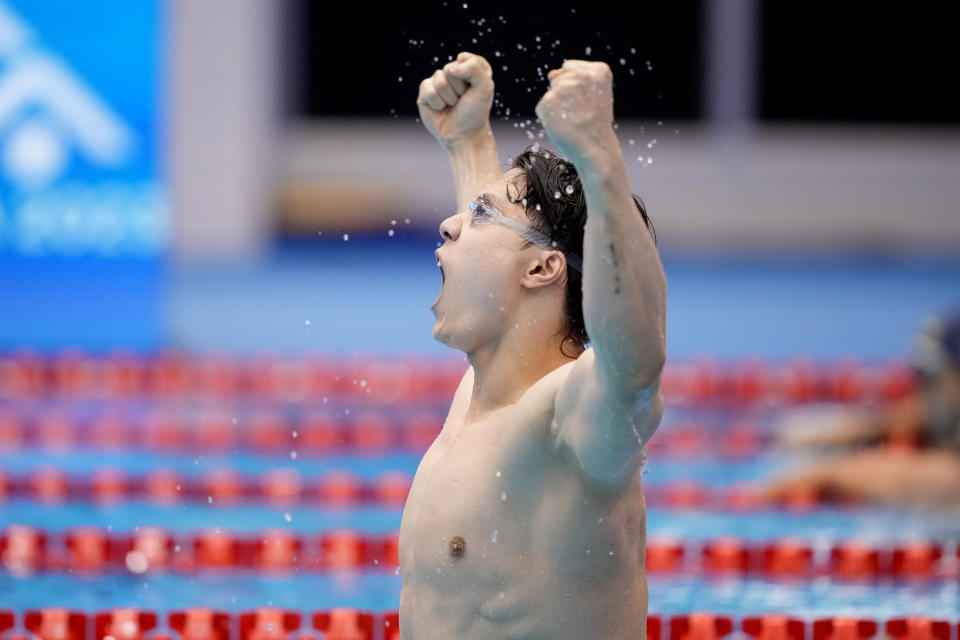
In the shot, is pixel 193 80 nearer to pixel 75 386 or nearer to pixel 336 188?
pixel 336 188

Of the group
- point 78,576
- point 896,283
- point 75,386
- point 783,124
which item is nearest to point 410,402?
point 75,386

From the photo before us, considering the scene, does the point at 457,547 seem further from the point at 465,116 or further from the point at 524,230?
the point at 465,116

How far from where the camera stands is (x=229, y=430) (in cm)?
579

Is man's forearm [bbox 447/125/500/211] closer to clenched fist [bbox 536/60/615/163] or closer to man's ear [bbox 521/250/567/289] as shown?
man's ear [bbox 521/250/567/289]

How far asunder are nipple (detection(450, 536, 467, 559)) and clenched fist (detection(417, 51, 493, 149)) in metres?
0.79

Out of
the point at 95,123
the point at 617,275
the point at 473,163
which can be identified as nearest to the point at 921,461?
the point at 473,163

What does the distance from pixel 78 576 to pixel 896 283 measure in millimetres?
8057

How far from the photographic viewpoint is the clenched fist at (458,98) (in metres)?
2.36

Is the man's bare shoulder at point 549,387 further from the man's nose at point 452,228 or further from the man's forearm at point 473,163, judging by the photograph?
the man's forearm at point 473,163

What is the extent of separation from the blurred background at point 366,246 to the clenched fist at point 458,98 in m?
0.16

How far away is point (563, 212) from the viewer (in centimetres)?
203

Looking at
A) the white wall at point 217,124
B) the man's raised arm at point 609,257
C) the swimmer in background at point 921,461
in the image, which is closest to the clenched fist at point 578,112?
the man's raised arm at point 609,257

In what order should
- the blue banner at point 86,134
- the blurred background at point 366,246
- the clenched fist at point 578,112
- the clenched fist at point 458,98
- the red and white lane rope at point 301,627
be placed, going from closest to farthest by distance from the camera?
the clenched fist at point 578,112
the clenched fist at point 458,98
the red and white lane rope at point 301,627
the blurred background at point 366,246
the blue banner at point 86,134

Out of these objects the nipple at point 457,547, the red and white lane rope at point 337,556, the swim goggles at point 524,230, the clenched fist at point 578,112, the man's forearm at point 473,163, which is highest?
the clenched fist at point 578,112
